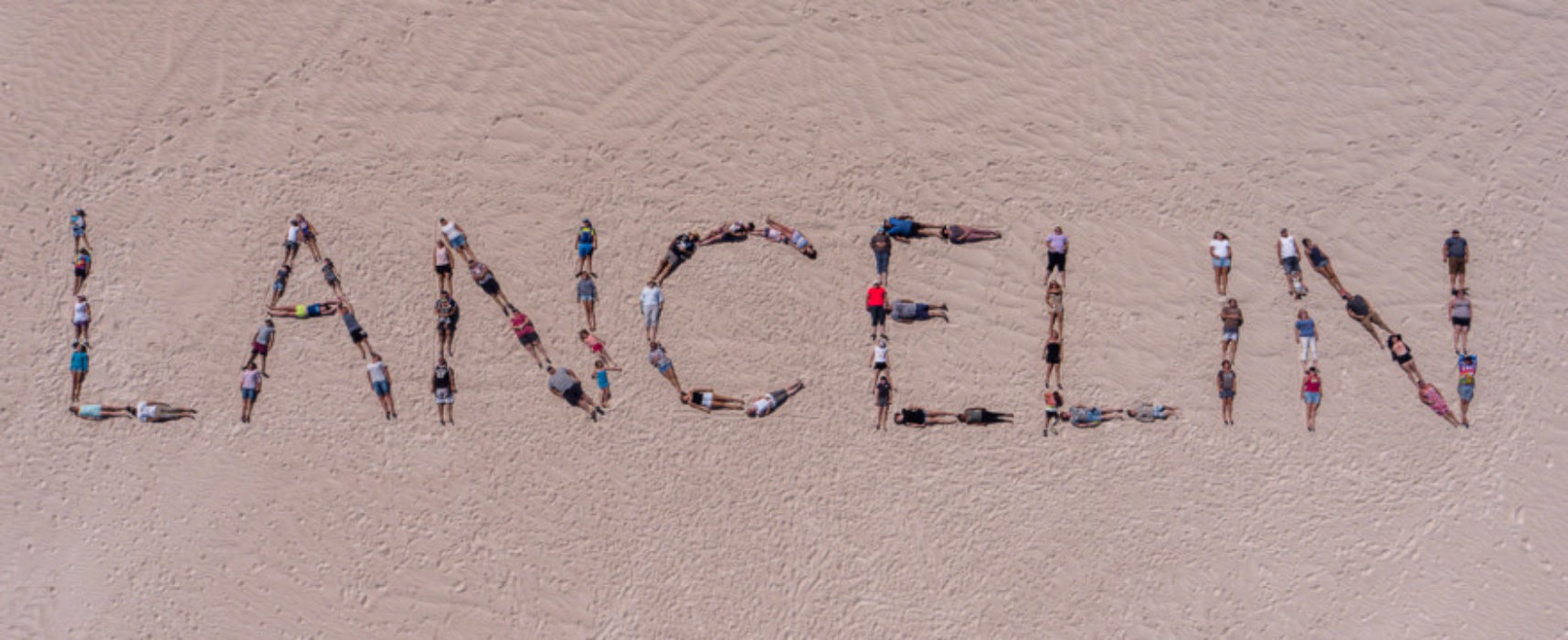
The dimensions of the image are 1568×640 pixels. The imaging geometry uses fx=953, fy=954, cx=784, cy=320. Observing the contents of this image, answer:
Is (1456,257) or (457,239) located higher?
(1456,257)

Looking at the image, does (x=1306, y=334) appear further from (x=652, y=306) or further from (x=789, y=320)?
(x=652, y=306)

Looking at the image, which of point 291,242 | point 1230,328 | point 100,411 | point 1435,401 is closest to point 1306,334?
point 1230,328

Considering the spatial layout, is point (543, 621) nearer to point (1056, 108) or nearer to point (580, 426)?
point (580, 426)

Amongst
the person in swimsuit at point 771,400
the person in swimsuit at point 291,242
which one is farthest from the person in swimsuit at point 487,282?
the person in swimsuit at point 771,400

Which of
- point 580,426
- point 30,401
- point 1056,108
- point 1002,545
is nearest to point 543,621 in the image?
point 580,426

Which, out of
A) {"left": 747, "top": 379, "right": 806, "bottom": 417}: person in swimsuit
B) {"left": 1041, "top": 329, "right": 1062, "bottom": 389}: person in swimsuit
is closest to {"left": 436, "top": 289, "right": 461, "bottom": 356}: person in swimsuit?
{"left": 747, "top": 379, "right": 806, "bottom": 417}: person in swimsuit
